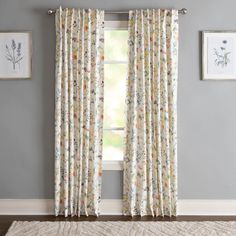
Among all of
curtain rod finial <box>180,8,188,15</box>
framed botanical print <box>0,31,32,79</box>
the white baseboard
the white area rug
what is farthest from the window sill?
curtain rod finial <box>180,8,188,15</box>

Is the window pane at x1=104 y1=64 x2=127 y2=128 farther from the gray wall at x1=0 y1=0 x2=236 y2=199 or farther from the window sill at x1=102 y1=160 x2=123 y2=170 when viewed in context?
the gray wall at x1=0 y1=0 x2=236 y2=199

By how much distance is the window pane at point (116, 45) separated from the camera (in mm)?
4398

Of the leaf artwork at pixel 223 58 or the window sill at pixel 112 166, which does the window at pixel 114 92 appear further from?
the leaf artwork at pixel 223 58

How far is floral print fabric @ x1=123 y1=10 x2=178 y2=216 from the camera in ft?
13.8

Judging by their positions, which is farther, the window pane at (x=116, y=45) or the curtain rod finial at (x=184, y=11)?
the window pane at (x=116, y=45)

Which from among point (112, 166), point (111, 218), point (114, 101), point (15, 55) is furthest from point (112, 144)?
point (15, 55)

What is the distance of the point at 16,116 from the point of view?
4391 millimetres

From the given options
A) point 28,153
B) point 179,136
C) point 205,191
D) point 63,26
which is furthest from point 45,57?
point 205,191

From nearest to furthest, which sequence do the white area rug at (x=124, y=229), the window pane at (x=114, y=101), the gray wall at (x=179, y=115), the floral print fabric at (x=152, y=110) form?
the white area rug at (x=124, y=229)
the floral print fabric at (x=152, y=110)
the gray wall at (x=179, y=115)
the window pane at (x=114, y=101)

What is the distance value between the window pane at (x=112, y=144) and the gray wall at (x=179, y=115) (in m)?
0.20

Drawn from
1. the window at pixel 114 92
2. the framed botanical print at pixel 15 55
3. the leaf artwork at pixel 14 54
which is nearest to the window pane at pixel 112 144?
the window at pixel 114 92

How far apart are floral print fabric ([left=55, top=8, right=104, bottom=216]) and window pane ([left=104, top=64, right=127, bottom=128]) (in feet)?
0.70

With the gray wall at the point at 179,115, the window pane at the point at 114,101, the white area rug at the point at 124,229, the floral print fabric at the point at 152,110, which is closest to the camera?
the white area rug at the point at 124,229

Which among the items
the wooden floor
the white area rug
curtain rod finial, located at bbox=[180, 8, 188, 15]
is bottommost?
the wooden floor
